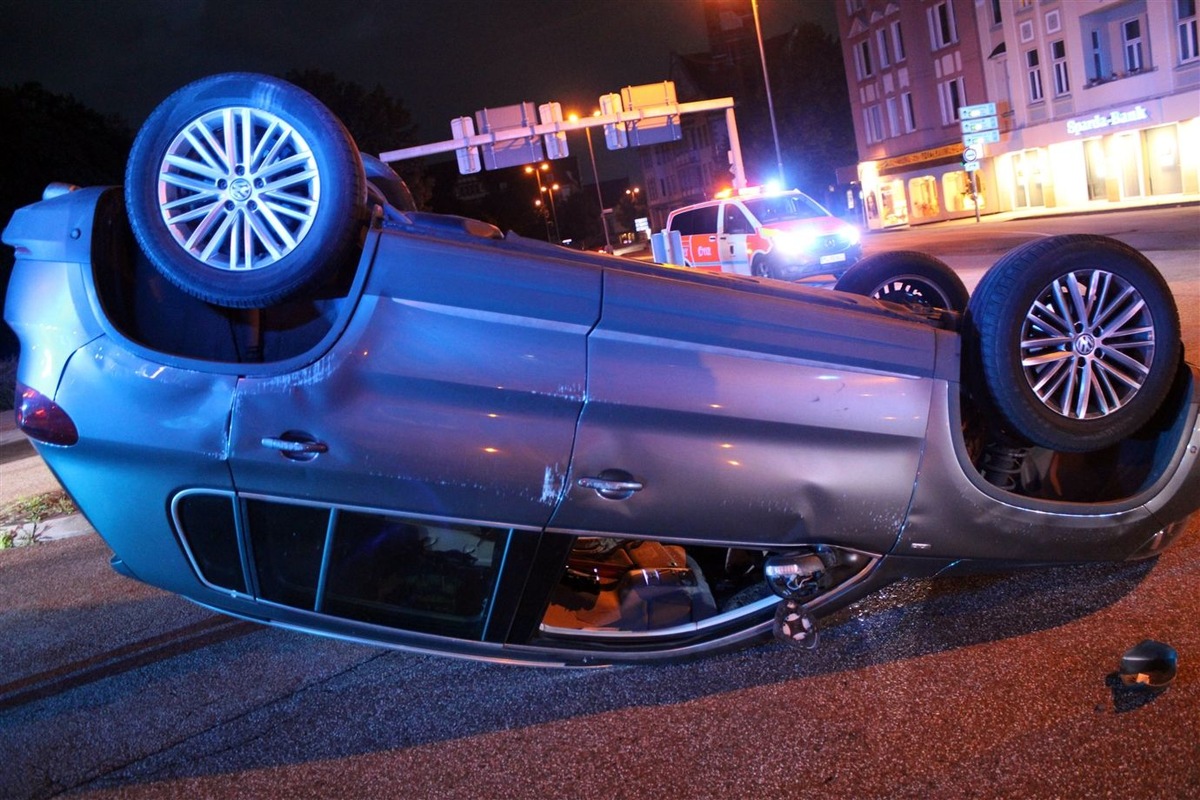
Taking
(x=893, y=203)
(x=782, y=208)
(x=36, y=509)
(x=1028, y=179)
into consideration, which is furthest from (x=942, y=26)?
(x=36, y=509)

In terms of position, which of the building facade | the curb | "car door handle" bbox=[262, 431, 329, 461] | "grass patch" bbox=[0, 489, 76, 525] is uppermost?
the building facade

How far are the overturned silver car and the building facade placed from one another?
30573mm

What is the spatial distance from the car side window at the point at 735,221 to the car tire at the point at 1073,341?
51.5 ft

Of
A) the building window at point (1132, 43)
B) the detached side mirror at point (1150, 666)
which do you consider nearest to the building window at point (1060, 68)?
the building window at point (1132, 43)

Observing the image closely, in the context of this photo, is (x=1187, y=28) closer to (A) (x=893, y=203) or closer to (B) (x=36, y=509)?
(A) (x=893, y=203)

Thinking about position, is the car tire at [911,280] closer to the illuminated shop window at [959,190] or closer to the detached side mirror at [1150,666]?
the detached side mirror at [1150,666]

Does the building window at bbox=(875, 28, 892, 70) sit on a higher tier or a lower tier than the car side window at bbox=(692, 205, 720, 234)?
higher

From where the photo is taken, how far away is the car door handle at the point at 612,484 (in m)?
3.27

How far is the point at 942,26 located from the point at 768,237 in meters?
30.5

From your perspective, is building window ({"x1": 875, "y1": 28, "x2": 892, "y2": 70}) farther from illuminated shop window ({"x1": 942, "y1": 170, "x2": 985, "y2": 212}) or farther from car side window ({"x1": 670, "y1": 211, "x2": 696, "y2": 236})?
car side window ({"x1": 670, "y1": 211, "x2": 696, "y2": 236})

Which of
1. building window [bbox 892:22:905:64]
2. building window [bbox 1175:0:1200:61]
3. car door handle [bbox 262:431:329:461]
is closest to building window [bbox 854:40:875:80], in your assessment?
building window [bbox 892:22:905:64]

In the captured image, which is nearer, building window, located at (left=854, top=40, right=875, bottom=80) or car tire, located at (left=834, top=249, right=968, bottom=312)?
car tire, located at (left=834, top=249, right=968, bottom=312)

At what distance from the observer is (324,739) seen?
148 inches

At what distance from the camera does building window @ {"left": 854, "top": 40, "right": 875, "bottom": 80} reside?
50.0m
